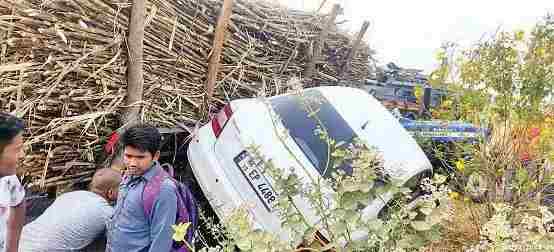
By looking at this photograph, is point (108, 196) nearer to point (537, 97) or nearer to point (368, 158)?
point (368, 158)

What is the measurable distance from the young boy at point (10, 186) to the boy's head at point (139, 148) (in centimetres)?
57

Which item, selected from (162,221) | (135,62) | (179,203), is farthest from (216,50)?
(162,221)

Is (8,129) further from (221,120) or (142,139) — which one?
(221,120)

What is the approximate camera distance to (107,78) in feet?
13.9

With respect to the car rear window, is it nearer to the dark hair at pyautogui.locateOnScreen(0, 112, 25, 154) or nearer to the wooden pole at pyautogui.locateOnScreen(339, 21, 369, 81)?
the dark hair at pyautogui.locateOnScreen(0, 112, 25, 154)

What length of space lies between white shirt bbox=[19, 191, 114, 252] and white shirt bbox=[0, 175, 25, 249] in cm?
28

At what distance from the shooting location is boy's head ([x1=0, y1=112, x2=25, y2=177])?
2438 mm

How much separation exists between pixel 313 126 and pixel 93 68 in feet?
6.50

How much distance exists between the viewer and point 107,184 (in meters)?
3.28

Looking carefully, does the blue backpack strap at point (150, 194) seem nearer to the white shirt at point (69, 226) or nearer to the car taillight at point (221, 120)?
the white shirt at point (69, 226)

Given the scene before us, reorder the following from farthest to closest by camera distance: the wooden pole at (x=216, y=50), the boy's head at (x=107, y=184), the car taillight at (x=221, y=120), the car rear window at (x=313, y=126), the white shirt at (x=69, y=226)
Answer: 1. the wooden pole at (x=216, y=50)
2. the car taillight at (x=221, y=120)
3. the car rear window at (x=313, y=126)
4. the boy's head at (x=107, y=184)
5. the white shirt at (x=69, y=226)

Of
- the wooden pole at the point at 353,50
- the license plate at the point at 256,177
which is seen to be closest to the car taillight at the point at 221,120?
the license plate at the point at 256,177

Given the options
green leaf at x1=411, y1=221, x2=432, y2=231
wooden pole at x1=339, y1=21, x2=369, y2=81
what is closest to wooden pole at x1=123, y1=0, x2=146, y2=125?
green leaf at x1=411, y1=221, x2=432, y2=231

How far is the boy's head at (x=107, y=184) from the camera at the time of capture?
3.26 metres
